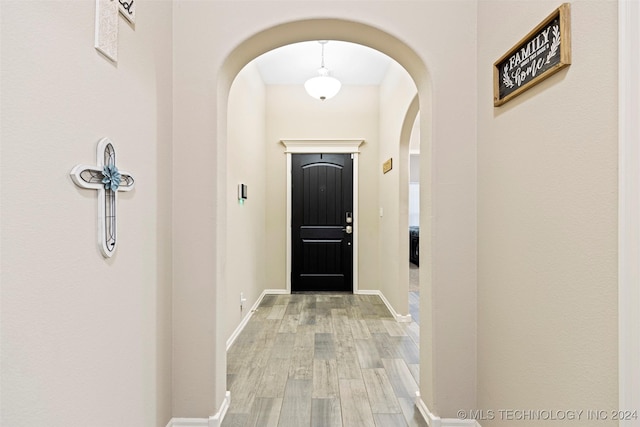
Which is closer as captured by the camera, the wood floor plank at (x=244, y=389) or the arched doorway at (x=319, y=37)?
the arched doorway at (x=319, y=37)

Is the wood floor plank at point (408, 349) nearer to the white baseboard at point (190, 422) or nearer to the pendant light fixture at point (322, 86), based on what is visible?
the white baseboard at point (190, 422)

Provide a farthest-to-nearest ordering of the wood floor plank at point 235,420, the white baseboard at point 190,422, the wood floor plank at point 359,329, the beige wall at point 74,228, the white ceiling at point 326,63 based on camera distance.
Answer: the white ceiling at point 326,63, the wood floor plank at point 359,329, the wood floor plank at point 235,420, the white baseboard at point 190,422, the beige wall at point 74,228

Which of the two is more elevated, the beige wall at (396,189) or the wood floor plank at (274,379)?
the beige wall at (396,189)

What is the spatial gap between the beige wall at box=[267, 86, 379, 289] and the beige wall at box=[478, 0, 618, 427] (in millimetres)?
3619

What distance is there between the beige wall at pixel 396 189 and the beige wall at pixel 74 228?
286 cm

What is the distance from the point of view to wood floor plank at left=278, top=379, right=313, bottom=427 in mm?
2178

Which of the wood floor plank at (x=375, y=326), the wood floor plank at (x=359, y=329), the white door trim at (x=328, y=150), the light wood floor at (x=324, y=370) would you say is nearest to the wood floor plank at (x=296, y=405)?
the light wood floor at (x=324, y=370)

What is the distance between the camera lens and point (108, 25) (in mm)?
1390

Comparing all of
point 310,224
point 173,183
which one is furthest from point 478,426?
point 310,224

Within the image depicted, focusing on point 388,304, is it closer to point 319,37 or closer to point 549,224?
point 319,37

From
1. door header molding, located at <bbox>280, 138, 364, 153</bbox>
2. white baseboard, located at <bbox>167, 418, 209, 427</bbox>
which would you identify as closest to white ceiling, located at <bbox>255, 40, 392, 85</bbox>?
door header molding, located at <bbox>280, 138, 364, 153</bbox>

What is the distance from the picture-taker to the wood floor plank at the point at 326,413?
84.9 inches

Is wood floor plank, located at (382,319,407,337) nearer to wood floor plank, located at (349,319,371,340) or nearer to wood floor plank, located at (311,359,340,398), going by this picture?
wood floor plank, located at (349,319,371,340)

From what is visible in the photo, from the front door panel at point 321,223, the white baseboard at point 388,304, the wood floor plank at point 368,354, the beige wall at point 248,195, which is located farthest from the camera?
the front door panel at point 321,223
